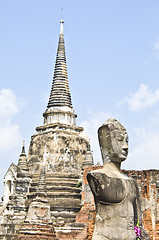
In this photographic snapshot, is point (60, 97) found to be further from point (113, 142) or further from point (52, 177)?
point (113, 142)

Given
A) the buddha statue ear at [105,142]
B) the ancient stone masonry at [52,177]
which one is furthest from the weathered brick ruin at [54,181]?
the buddha statue ear at [105,142]

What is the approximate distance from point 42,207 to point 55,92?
415 inches

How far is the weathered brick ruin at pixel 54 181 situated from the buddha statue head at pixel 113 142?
11137mm

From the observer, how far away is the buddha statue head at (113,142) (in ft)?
21.6

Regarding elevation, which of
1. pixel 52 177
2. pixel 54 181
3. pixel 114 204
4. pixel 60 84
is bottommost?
pixel 114 204

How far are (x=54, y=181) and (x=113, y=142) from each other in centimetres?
1829

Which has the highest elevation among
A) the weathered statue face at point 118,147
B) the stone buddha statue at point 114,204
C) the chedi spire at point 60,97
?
the chedi spire at point 60,97

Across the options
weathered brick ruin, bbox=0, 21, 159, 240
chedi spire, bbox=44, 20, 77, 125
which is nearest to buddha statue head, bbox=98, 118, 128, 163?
weathered brick ruin, bbox=0, 21, 159, 240

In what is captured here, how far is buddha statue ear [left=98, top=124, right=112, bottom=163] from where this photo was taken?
261 inches

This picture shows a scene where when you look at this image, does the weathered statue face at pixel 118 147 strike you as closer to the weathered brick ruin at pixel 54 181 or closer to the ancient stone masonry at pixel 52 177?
the weathered brick ruin at pixel 54 181

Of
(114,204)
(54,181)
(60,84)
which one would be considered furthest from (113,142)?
(60,84)

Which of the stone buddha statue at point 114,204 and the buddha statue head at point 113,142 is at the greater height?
the buddha statue head at point 113,142

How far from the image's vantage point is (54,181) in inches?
966

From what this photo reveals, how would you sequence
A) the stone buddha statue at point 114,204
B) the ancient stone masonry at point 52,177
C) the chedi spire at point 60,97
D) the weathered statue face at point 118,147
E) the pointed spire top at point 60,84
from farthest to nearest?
the pointed spire top at point 60,84 < the chedi spire at point 60,97 < the ancient stone masonry at point 52,177 < the weathered statue face at point 118,147 < the stone buddha statue at point 114,204
